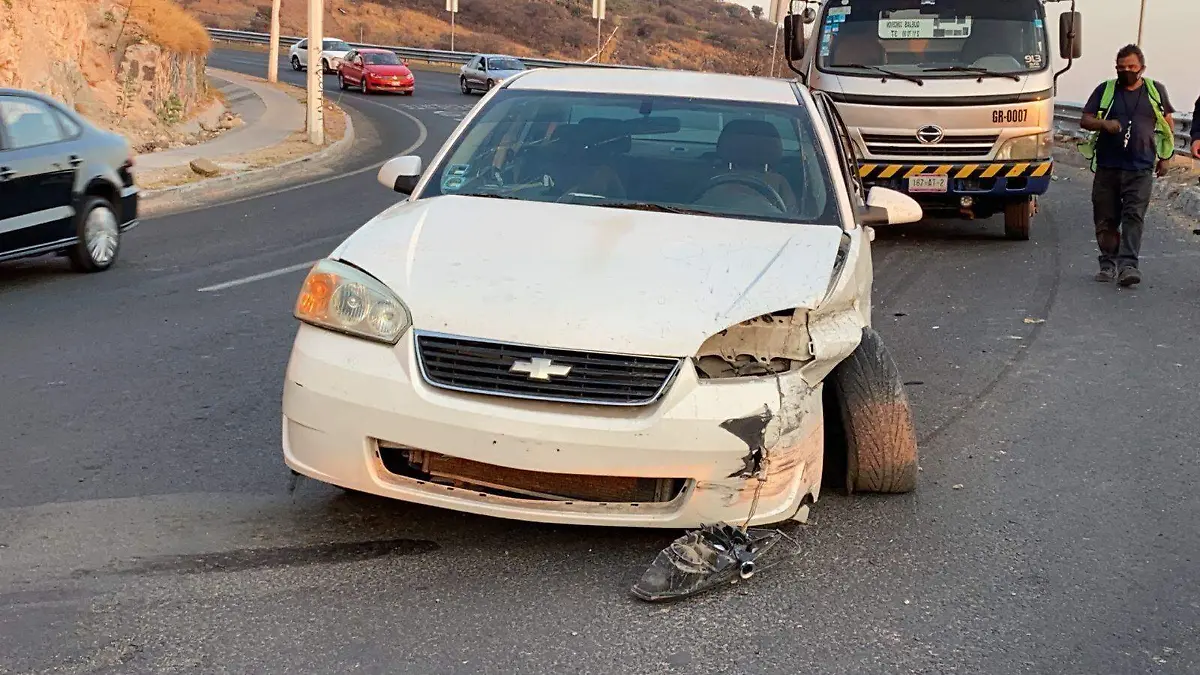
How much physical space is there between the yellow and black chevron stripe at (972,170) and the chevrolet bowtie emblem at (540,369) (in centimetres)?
901

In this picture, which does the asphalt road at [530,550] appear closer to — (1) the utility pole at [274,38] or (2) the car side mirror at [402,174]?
(2) the car side mirror at [402,174]

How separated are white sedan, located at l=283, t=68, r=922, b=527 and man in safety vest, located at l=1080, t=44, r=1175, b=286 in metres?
6.13

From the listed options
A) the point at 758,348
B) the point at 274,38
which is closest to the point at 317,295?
the point at 758,348

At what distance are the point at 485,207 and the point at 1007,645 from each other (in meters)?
2.56

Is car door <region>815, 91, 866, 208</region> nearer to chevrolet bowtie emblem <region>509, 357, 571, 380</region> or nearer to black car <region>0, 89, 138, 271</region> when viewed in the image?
chevrolet bowtie emblem <region>509, 357, 571, 380</region>

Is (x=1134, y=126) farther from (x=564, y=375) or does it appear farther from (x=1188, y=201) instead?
(x=564, y=375)

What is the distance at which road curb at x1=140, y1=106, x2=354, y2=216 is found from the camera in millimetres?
15391

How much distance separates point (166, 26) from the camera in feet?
84.2

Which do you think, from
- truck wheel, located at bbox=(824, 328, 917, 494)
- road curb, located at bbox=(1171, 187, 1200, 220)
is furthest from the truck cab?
truck wheel, located at bbox=(824, 328, 917, 494)

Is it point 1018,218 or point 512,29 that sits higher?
point 512,29

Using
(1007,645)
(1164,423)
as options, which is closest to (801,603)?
(1007,645)

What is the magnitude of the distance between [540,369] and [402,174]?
2.14 m

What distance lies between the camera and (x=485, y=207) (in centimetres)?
513

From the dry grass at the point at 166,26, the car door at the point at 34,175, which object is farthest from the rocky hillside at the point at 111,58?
the car door at the point at 34,175
